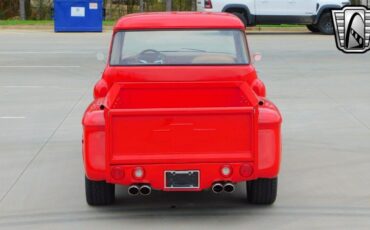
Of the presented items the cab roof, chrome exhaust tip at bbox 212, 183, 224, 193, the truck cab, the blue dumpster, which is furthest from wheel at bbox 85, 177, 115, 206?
the blue dumpster

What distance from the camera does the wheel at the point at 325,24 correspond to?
28909 millimetres

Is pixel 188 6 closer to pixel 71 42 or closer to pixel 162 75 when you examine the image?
pixel 71 42

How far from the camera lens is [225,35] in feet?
25.9

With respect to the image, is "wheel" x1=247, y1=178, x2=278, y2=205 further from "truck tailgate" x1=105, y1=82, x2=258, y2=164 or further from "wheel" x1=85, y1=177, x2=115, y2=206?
"wheel" x1=85, y1=177, x2=115, y2=206

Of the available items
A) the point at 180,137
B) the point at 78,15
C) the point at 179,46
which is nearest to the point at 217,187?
the point at 180,137

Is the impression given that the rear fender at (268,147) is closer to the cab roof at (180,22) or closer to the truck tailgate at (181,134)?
the truck tailgate at (181,134)

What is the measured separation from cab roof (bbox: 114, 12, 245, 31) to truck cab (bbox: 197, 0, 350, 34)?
66.5 feet

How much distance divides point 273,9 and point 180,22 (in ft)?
68.4

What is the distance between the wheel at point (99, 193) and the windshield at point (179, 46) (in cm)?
142

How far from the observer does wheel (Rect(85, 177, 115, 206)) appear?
22.5ft

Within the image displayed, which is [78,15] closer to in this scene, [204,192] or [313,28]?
[313,28]

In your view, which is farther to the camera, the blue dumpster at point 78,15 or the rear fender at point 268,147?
the blue dumpster at point 78,15

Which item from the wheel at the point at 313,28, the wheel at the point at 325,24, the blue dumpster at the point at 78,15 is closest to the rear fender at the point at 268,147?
the wheel at the point at 325,24

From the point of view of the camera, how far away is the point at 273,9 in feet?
92.7
